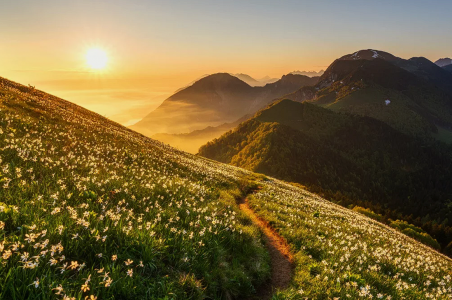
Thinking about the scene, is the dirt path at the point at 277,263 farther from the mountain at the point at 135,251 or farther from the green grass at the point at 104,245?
the green grass at the point at 104,245

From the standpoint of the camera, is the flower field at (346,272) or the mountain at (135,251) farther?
the flower field at (346,272)

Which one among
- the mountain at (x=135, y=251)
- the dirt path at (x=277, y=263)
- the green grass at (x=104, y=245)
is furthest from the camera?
the dirt path at (x=277, y=263)

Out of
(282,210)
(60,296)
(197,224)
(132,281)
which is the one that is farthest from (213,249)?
(282,210)

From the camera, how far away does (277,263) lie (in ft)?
30.1

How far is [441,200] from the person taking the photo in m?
193

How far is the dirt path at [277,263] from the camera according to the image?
290 inches

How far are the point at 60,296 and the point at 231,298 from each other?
4237mm

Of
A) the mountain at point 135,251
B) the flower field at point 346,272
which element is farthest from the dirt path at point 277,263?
the flower field at point 346,272

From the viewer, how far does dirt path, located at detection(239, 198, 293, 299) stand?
7.37 meters

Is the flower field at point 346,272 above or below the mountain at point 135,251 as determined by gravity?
below

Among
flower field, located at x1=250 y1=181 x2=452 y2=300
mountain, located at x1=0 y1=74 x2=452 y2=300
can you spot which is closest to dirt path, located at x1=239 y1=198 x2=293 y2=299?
mountain, located at x1=0 y1=74 x2=452 y2=300

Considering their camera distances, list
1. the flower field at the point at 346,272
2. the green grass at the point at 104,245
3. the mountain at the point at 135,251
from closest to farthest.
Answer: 1. the green grass at the point at 104,245
2. the mountain at the point at 135,251
3. the flower field at the point at 346,272

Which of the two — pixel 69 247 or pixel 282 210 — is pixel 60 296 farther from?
pixel 282 210

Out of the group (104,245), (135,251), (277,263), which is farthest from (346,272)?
(104,245)
